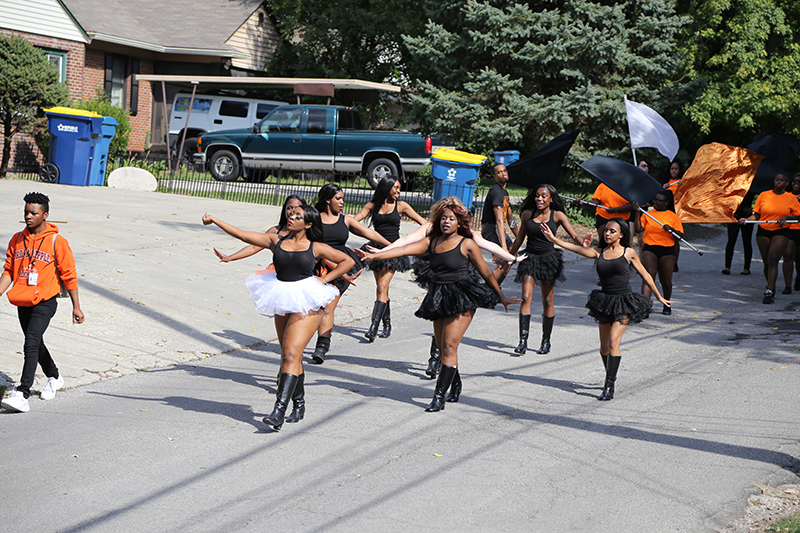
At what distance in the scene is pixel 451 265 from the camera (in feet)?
22.6

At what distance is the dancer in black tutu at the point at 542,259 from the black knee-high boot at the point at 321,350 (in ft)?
6.71

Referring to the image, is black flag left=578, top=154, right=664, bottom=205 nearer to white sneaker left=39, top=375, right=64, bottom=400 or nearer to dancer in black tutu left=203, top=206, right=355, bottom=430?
dancer in black tutu left=203, top=206, right=355, bottom=430

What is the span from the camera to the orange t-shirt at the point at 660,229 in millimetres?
11094

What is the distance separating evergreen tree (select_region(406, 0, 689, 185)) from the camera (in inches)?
788

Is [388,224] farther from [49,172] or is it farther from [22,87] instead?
[22,87]

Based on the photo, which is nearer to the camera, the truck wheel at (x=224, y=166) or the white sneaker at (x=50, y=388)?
the white sneaker at (x=50, y=388)

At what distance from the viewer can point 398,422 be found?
6.48 metres

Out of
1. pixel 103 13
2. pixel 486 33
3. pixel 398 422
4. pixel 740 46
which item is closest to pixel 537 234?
pixel 398 422

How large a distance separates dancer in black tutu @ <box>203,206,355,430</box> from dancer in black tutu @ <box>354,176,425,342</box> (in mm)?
2777

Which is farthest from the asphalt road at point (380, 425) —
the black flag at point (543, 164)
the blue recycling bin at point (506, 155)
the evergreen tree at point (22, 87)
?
the evergreen tree at point (22, 87)

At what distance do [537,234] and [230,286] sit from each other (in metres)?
4.41

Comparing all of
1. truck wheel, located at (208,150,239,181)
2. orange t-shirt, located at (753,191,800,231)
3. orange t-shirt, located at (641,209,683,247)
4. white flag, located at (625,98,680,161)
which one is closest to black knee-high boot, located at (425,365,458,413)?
orange t-shirt, located at (641,209,683,247)

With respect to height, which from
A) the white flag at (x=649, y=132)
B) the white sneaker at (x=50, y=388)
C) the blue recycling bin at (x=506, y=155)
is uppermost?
the white flag at (x=649, y=132)

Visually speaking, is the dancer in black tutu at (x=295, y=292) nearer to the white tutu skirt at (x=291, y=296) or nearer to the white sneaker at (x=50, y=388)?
the white tutu skirt at (x=291, y=296)
